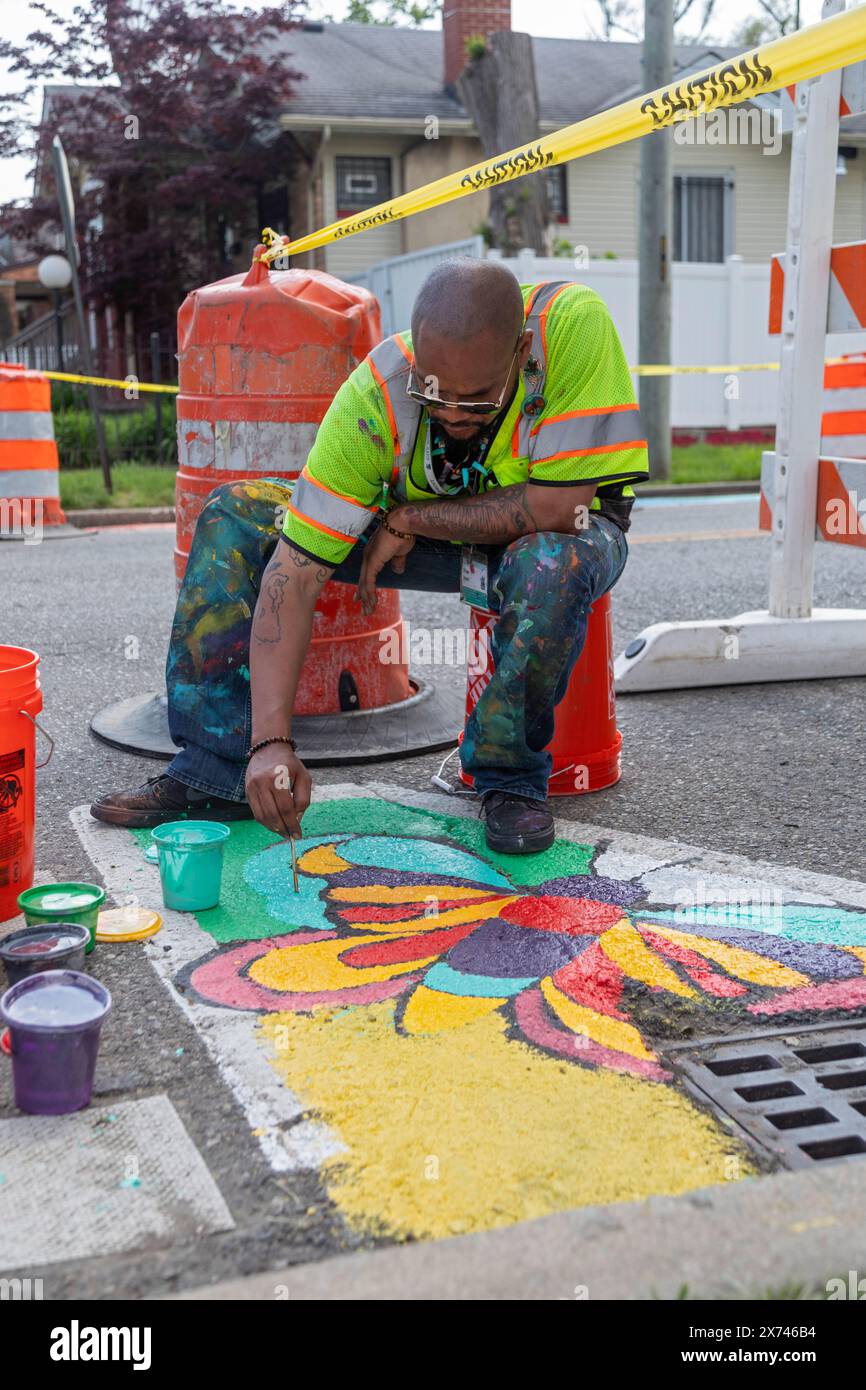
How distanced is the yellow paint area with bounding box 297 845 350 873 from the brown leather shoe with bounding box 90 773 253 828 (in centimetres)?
32

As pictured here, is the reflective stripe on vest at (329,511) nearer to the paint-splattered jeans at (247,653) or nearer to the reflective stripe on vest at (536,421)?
the reflective stripe on vest at (536,421)

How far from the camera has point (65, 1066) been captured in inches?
83.1

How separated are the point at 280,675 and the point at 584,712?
42.4 inches

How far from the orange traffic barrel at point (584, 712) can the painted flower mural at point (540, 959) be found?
66cm

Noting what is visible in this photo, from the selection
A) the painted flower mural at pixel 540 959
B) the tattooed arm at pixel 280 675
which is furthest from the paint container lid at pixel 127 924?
the tattooed arm at pixel 280 675

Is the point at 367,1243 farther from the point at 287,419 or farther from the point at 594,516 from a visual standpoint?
the point at 287,419

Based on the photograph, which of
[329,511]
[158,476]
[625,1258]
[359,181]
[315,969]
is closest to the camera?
[625,1258]

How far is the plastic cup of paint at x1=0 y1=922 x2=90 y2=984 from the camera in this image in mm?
2432

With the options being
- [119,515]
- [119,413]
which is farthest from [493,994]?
[119,413]

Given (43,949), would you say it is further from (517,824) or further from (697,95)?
(697,95)

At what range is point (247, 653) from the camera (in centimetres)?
350

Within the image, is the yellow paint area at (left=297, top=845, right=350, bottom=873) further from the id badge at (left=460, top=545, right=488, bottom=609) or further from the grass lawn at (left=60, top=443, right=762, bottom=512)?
the grass lawn at (left=60, top=443, right=762, bottom=512)

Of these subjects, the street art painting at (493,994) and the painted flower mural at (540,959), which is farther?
the painted flower mural at (540,959)

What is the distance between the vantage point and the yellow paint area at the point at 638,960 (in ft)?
8.45
